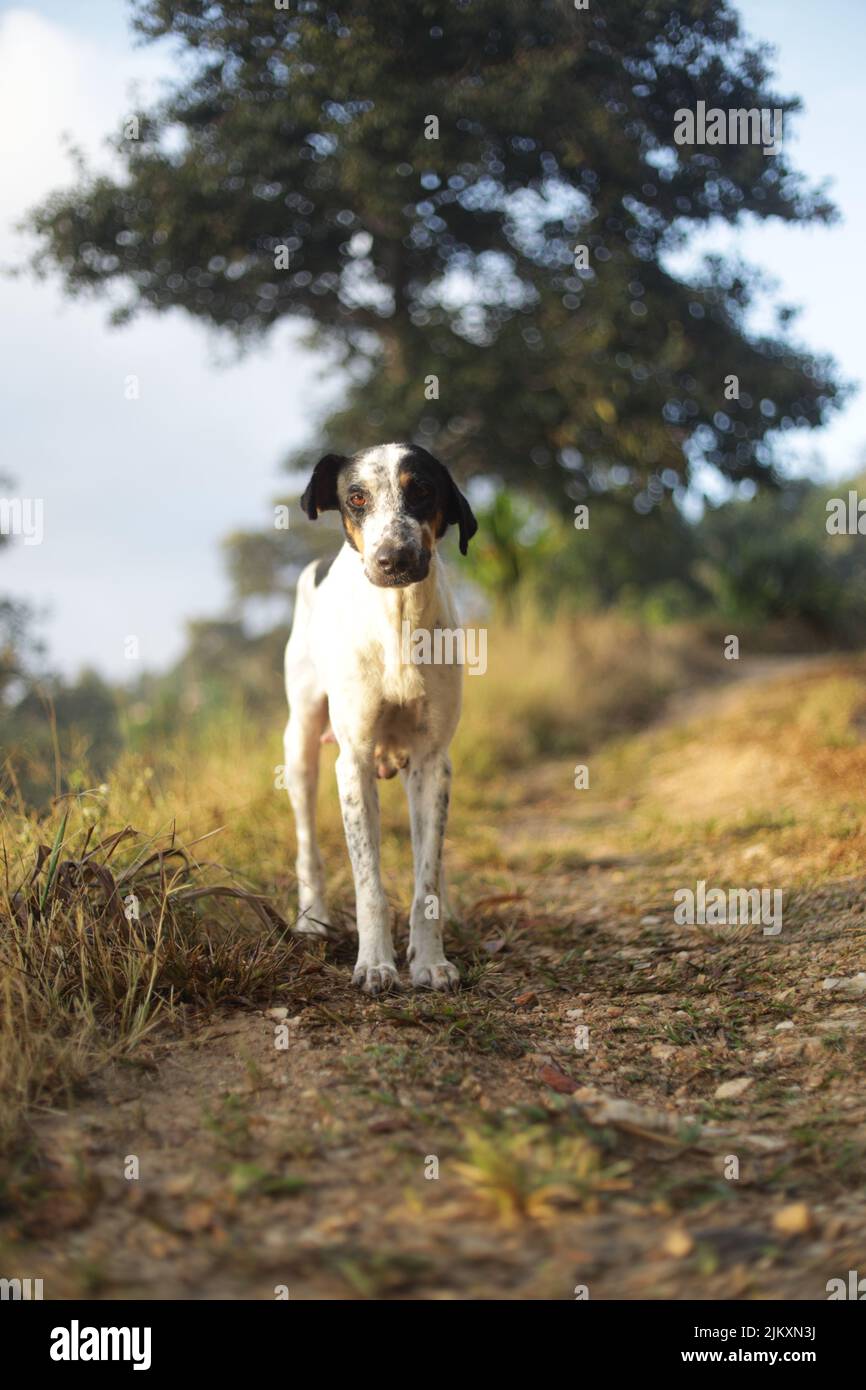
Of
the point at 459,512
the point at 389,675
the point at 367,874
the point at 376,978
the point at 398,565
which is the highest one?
the point at 459,512

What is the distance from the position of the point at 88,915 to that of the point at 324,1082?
1.02 meters

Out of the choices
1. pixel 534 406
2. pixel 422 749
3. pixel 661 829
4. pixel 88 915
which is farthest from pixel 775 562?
pixel 88 915

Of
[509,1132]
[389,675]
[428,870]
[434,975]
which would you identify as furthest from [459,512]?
[509,1132]

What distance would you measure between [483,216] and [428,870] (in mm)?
8424

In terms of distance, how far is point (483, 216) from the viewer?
33.8 ft

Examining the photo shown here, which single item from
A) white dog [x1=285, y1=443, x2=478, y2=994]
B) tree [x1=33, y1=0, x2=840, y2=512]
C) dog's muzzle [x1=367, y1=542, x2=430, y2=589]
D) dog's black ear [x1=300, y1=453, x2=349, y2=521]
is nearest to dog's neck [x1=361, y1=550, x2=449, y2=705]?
white dog [x1=285, y1=443, x2=478, y2=994]

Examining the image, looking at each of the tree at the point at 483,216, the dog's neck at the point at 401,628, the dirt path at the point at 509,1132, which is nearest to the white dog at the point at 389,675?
the dog's neck at the point at 401,628

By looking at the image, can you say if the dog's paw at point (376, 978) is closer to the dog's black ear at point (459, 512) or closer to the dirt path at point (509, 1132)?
the dirt path at point (509, 1132)

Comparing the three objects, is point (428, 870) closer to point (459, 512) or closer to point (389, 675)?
point (389, 675)

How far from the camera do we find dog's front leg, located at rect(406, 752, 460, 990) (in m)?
3.64

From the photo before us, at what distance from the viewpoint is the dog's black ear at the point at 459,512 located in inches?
152

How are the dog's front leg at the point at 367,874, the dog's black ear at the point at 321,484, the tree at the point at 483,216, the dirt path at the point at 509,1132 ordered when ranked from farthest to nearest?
the tree at the point at 483,216, the dog's black ear at the point at 321,484, the dog's front leg at the point at 367,874, the dirt path at the point at 509,1132

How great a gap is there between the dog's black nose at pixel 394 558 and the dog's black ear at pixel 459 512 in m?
0.43

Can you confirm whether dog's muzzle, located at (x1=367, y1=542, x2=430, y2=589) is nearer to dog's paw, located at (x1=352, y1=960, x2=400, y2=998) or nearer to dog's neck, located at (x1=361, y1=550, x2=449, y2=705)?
dog's neck, located at (x1=361, y1=550, x2=449, y2=705)
